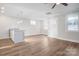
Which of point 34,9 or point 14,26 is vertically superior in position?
point 34,9

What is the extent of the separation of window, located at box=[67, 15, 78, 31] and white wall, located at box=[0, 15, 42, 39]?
57 centimetres

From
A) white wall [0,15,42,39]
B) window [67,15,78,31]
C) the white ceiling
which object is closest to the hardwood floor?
white wall [0,15,42,39]

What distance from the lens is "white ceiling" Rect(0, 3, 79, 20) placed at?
189 centimetres

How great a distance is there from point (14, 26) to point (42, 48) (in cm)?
68

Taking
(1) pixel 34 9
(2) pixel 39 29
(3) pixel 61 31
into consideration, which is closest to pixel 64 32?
(3) pixel 61 31

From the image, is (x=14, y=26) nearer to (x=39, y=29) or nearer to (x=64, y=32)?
(x=39, y=29)

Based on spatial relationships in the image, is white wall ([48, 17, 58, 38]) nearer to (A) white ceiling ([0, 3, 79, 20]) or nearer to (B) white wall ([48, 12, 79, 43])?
(B) white wall ([48, 12, 79, 43])

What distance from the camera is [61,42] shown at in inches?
78.0

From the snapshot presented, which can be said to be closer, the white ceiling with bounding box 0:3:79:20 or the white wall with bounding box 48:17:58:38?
the white ceiling with bounding box 0:3:79:20

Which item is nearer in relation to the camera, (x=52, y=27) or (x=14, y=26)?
(x=14, y=26)

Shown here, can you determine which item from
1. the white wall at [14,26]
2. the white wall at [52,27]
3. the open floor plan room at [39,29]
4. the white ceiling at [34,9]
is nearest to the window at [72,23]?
the open floor plan room at [39,29]

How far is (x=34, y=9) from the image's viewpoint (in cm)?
195

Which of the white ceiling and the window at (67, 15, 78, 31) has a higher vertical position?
the white ceiling

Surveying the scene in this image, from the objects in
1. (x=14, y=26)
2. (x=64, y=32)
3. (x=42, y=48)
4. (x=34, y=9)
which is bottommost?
(x=42, y=48)
